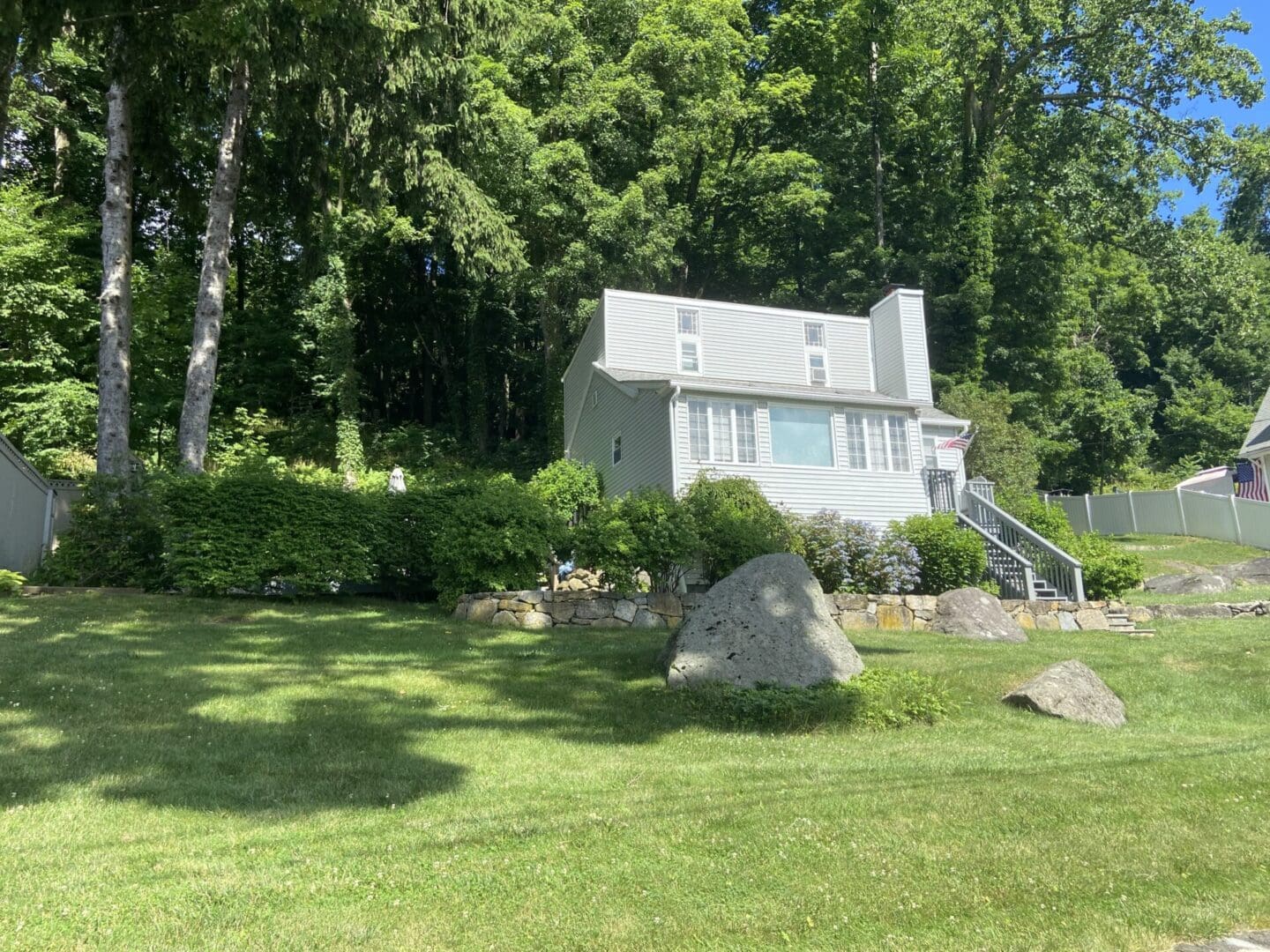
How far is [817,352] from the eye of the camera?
23438mm

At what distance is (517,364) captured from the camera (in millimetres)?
33688

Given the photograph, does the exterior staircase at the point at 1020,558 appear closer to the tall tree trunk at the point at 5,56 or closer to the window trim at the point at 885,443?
the window trim at the point at 885,443

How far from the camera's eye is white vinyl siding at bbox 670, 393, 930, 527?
1823cm

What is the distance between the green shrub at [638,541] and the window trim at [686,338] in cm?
874

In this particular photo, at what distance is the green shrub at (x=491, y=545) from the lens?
1262cm

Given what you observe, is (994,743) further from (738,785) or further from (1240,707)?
(1240,707)

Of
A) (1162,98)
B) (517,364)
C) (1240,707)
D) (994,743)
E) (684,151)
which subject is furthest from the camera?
(517,364)

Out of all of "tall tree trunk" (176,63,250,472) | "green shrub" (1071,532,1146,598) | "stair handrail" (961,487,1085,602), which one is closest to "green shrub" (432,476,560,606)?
"tall tree trunk" (176,63,250,472)

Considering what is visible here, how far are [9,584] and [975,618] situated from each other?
530 inches

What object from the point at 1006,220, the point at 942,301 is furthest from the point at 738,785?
the point at 1006,220

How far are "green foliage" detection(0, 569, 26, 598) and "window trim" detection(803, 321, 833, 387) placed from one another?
57.3 ft

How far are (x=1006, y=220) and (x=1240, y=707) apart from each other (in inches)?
1147

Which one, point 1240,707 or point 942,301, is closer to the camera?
point 1240,707

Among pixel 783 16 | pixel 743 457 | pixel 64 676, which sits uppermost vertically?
pixel 783 16
